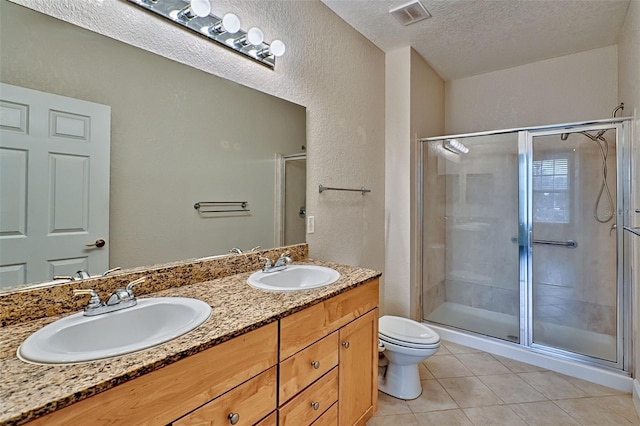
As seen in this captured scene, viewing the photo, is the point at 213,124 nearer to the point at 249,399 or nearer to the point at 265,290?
the point at 265,290

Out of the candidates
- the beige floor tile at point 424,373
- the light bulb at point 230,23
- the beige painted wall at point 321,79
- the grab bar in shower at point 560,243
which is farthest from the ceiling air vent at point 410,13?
the beige floor tile at point 424,373

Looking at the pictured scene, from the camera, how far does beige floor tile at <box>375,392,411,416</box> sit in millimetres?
1774

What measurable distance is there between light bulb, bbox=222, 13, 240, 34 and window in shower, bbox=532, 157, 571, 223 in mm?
2475

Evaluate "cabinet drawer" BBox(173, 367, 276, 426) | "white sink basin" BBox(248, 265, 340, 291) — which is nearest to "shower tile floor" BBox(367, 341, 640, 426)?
"white sink basin" BBox(248, 265, 340, 291)

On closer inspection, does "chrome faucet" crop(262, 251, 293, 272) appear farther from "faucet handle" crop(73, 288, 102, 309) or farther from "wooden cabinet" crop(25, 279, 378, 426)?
"faucet handle" crop(73, 288, 102, 309)

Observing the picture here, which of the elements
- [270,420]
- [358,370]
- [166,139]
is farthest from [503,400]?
[166,139]

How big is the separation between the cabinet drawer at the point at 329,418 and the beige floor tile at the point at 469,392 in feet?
3.08

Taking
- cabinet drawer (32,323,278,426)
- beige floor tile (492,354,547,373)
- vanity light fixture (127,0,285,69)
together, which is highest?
vanity light fixture (127,0,285,69)

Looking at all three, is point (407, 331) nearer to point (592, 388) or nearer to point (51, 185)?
point (592, 388)

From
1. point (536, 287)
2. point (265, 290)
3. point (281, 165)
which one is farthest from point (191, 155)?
point (536, 287)

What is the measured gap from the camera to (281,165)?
5.94 feet

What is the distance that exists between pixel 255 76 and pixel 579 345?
3.04m

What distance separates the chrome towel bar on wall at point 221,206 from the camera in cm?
145

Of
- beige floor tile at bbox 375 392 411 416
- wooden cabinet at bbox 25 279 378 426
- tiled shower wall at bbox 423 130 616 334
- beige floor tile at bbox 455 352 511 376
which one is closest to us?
wooden cabinet at bbox 25 279 378 426
